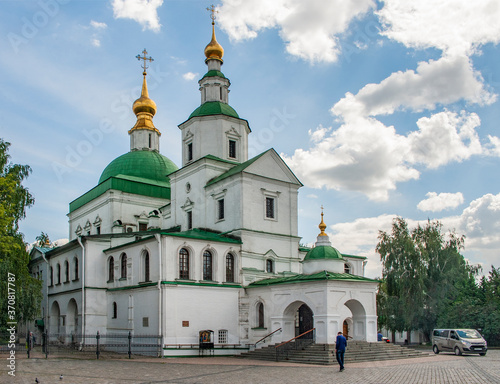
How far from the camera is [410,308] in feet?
124

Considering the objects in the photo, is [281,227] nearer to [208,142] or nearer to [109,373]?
[208,142]

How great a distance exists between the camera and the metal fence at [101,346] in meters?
25.2

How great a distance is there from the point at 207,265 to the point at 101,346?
7624 millimetres

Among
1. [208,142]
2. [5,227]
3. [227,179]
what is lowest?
[5,227]

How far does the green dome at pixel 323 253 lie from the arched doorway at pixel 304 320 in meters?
3.22

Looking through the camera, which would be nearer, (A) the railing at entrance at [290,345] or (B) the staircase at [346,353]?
(B) the staircase at [346,353]


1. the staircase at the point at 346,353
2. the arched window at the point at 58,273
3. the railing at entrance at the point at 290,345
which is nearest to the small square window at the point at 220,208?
the staircase at the point at 346,353

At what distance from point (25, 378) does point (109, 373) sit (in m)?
2.80

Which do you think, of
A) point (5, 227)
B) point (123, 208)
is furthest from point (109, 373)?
point (123, 208)

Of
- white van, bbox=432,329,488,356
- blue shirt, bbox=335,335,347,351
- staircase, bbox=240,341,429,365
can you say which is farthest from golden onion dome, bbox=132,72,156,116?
blue shirt, bbox=335,335,347,351

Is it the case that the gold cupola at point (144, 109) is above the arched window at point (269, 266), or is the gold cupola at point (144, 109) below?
above

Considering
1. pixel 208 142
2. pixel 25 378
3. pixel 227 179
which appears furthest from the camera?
pixel 208 142

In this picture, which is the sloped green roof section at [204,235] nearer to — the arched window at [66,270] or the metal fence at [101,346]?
the metal fence at [101,346]

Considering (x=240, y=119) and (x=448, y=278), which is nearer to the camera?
(x=240, y=119)
